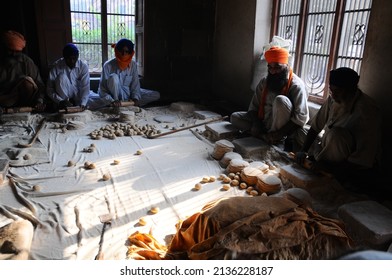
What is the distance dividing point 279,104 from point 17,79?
4286 millimetres

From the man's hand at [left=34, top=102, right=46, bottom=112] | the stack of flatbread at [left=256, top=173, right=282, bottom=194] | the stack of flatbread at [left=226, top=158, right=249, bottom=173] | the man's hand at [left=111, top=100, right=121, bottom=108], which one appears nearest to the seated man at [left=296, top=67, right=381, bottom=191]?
the stack of flatbread at [left=256, top=173, right=282, bottom=194]

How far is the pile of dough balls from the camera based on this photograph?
4793 millimetres

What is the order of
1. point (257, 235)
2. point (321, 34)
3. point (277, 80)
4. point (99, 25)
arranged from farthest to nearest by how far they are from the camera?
1. point (99, 25)
2. point (321, 34)
3. point (277, 80)
4. point (257, 235)

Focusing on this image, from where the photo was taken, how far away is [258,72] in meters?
5.80

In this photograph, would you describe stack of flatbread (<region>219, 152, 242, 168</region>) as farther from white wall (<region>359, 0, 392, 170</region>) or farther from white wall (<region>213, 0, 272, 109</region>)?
white wall (<region>213, 0, 272, 109</region>)

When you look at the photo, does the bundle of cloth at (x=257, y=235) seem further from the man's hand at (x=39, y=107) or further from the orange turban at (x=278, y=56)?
the man's hand at (x=39, y=107)

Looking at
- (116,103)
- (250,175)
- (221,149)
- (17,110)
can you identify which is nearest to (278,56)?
(221,149)

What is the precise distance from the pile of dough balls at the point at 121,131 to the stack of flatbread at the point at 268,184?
2100 mm

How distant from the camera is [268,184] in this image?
325cm

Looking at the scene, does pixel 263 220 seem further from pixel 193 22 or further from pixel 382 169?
pixel 193 22

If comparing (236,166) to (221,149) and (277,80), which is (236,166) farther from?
(277,80)

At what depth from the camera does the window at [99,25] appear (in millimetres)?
6719

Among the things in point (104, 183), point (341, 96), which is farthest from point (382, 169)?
point (104, 183)
